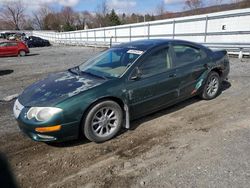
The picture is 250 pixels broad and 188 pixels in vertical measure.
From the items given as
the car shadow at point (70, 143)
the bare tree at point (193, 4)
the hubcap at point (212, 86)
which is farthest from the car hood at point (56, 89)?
the bare tree at point (193, 4)

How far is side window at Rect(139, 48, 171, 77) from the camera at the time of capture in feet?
12.9

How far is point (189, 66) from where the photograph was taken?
14.9ft

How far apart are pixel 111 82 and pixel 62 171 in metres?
1.51

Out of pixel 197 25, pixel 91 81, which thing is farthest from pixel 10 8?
pixel 91 81

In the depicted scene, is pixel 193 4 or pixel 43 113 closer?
pixel 43 113

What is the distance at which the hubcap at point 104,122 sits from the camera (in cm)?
348

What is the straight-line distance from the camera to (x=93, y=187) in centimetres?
259

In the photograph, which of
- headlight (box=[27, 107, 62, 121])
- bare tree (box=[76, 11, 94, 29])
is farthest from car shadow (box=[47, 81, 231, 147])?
bare tree (box=[76, 11, 94, 29])

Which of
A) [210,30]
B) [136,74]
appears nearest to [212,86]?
[136,74]

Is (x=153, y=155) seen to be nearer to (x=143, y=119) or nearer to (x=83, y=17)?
(x=143, y=119)

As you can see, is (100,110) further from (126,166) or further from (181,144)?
(181,144)

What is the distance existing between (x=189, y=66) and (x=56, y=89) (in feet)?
8.75

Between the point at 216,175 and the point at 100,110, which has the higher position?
the point at 100,110

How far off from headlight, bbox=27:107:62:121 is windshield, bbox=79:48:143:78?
1.14 m
